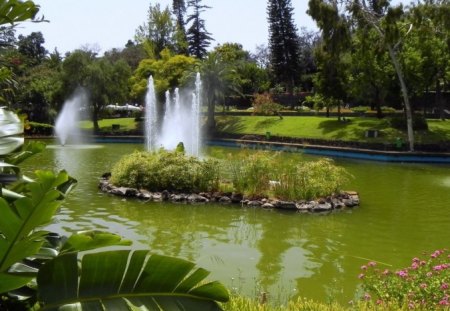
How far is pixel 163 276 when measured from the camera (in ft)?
7.28

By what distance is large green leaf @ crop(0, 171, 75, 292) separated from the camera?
188cm

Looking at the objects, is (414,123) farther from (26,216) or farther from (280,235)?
(26,216)

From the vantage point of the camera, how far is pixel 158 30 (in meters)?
57.5

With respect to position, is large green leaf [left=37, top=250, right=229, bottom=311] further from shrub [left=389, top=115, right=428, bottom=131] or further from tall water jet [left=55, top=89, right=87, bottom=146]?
tall water jet [left=55, top=89, right=87, bottom=146]

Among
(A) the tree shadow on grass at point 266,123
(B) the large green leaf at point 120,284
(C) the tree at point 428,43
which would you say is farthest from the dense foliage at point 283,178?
(A) the tree shadow on grass at point 266,123

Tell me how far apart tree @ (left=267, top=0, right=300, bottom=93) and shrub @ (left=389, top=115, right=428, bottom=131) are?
22401 millimetres

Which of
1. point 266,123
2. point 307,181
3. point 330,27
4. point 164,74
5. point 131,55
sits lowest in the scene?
point 307,181

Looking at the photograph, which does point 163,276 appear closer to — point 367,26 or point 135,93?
point 367,26

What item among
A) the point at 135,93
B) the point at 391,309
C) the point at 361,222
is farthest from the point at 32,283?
the point at 135,93

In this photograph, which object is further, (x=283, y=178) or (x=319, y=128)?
(x=319, y=128)

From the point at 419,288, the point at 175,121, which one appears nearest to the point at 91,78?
the point at 175,121

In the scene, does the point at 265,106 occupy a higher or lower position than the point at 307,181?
higher

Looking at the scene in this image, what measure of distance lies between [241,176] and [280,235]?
3830 millimetres

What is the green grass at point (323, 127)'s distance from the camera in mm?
30641
